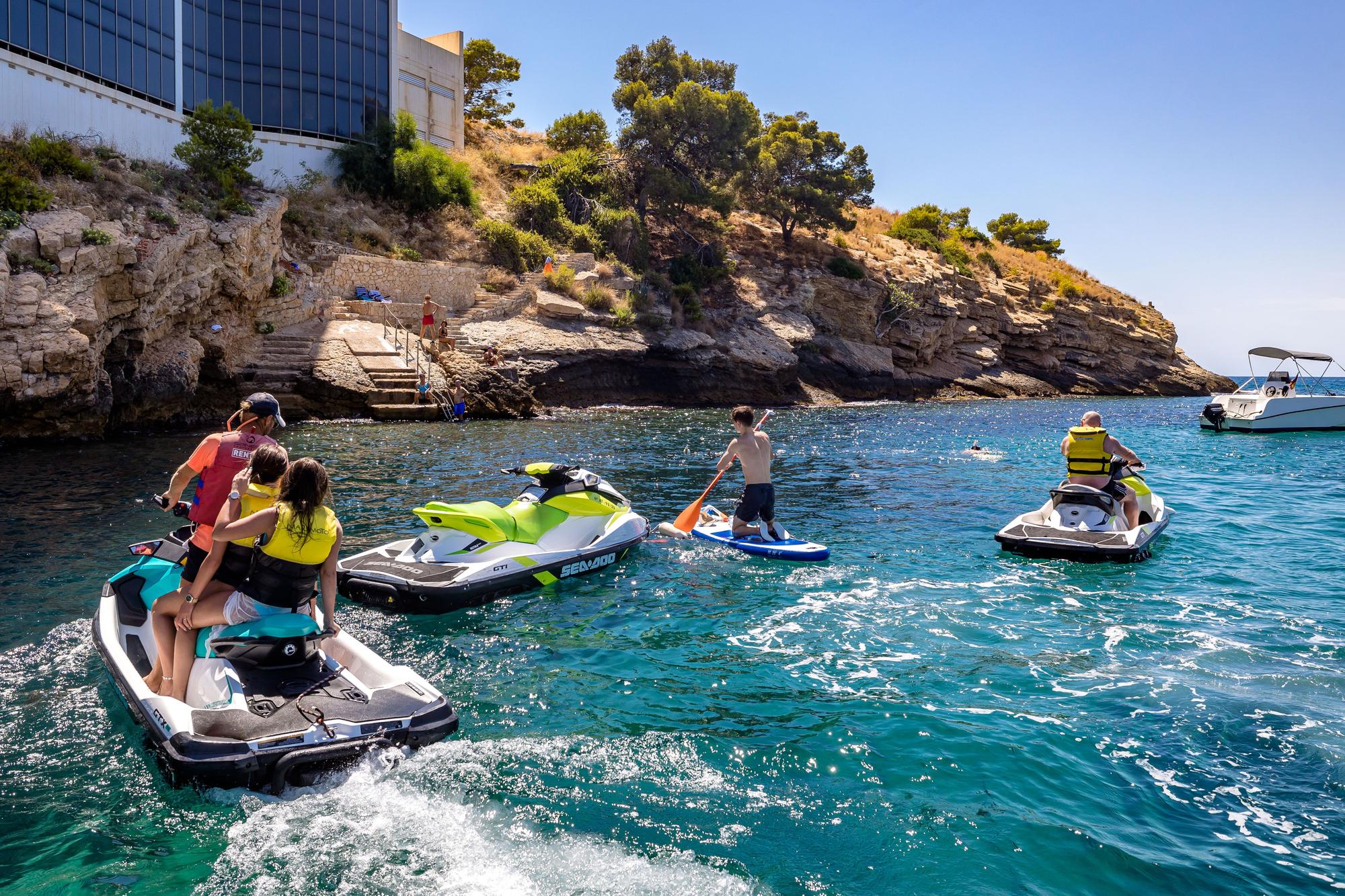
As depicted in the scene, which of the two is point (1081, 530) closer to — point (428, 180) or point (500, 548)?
point (500, 548)

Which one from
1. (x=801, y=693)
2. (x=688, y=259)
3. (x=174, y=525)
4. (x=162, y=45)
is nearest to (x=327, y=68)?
(x=162, y=45)

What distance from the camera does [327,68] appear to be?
128ft

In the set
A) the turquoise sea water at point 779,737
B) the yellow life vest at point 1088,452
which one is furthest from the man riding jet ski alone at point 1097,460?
the turquoise sea water at point 779,737

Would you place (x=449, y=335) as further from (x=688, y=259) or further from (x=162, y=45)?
(x=688, y=259)

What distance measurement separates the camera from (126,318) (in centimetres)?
2191

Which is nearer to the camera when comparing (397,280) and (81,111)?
(81,111)

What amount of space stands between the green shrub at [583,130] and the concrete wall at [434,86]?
583 centimetres

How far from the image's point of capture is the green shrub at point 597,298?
3828cm

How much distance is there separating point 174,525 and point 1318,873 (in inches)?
507

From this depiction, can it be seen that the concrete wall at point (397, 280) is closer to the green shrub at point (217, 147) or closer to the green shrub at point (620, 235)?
the green shrub at point (217, 147)

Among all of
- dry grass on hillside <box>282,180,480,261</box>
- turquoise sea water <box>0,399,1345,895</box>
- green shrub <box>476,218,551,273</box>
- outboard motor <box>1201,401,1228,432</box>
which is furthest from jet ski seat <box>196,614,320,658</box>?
green shrub <box>476,218,551,273</box>

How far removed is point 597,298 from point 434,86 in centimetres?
1733

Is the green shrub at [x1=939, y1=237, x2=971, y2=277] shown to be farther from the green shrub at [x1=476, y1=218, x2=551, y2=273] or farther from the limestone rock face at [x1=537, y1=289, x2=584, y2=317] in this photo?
the limestone rock face at [x1=537, y1=289, x2=584, y2=317]

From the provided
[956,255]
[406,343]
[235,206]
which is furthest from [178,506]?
[956,255]
